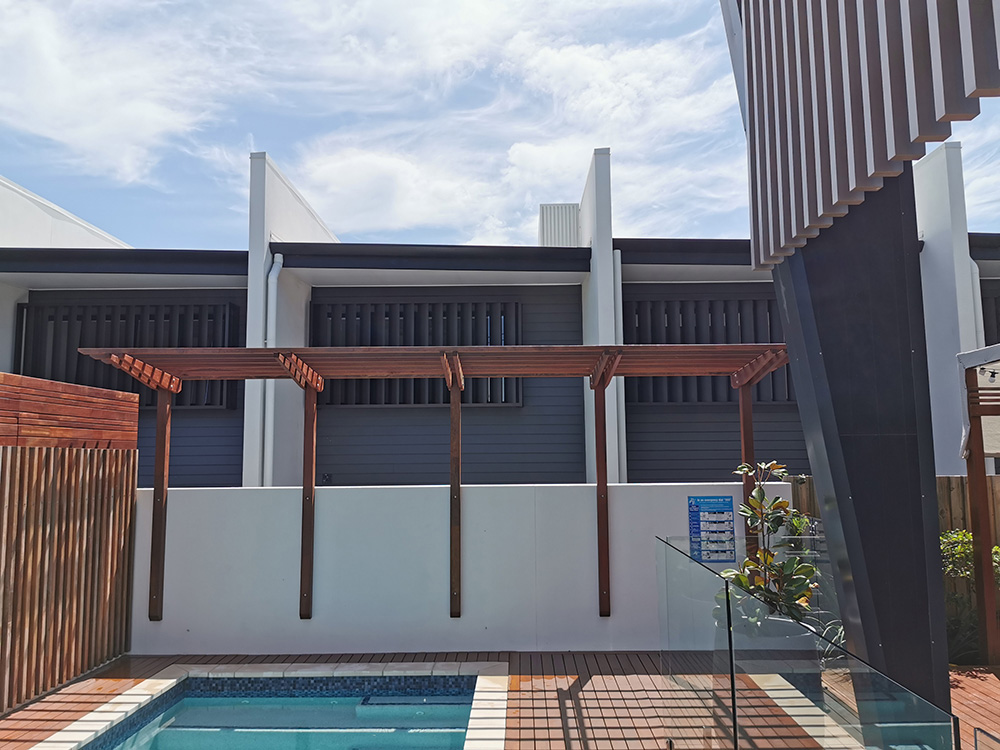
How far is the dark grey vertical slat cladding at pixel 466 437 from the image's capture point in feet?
34.6

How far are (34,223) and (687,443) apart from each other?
33.3 feet

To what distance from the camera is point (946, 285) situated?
29.6ft

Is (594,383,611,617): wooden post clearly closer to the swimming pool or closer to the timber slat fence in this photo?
the swimming pool

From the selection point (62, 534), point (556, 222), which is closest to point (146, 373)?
point (62, 534)

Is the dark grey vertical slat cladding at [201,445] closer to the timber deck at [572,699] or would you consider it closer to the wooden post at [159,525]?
the wooden post at [159,525]

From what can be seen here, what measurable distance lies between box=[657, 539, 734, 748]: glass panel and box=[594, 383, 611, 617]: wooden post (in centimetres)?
148

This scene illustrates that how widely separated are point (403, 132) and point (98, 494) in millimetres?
7724

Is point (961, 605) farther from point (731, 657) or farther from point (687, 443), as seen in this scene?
point (731, 657)

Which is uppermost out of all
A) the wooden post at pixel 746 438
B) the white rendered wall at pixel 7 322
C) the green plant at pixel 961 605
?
the white rendered wall at pixel 7 322

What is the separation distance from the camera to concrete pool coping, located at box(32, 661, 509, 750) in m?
5.18

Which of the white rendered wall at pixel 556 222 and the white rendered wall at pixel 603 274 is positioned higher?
the white rendered wall at pixel 556 222

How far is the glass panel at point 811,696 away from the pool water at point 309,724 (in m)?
3.20

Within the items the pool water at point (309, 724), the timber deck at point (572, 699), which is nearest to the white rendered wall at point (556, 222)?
the timber deck at point (572, 699)

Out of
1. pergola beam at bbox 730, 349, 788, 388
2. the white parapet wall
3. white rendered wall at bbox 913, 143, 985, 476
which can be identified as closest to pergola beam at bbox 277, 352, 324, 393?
the white parapet wall
